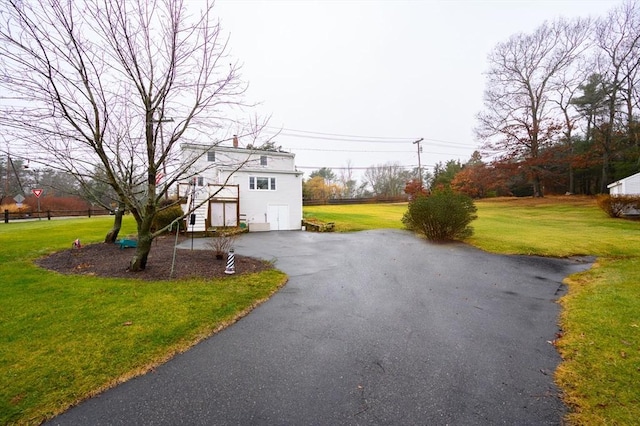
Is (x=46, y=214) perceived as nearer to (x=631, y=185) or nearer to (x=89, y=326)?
(x=89, y=326)

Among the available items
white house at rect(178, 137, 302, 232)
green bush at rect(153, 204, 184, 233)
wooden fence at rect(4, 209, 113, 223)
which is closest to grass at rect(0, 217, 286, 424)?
green bush at rect(153, 204, 184, 233)

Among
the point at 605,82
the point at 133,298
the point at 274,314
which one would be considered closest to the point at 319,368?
the point at 274,314

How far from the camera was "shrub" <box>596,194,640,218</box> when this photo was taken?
58.5ft

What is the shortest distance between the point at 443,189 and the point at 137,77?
12539 mm

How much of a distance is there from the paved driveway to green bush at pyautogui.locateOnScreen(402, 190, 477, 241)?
5572 mm

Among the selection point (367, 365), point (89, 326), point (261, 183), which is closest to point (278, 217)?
point (261, 183)

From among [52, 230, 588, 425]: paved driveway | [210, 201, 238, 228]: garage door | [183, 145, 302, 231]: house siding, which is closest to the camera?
[52, 230, 588, 425]: paved driveway

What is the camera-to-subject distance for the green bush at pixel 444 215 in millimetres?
12377

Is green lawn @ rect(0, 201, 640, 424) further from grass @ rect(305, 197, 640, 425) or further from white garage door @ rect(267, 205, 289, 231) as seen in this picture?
white garage door @ rect(267, 205, 289, 231)

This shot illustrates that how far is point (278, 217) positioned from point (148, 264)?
12818 millimetres

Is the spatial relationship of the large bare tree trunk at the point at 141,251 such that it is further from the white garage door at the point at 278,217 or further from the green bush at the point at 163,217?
the white garage door at the point at 278,217

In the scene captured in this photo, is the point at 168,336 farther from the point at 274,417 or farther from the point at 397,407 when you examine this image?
the point at 397,407

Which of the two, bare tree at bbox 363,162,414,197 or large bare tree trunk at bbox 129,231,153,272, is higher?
bare tree at bbox 363,162,414,197

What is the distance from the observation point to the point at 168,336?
4164mm
